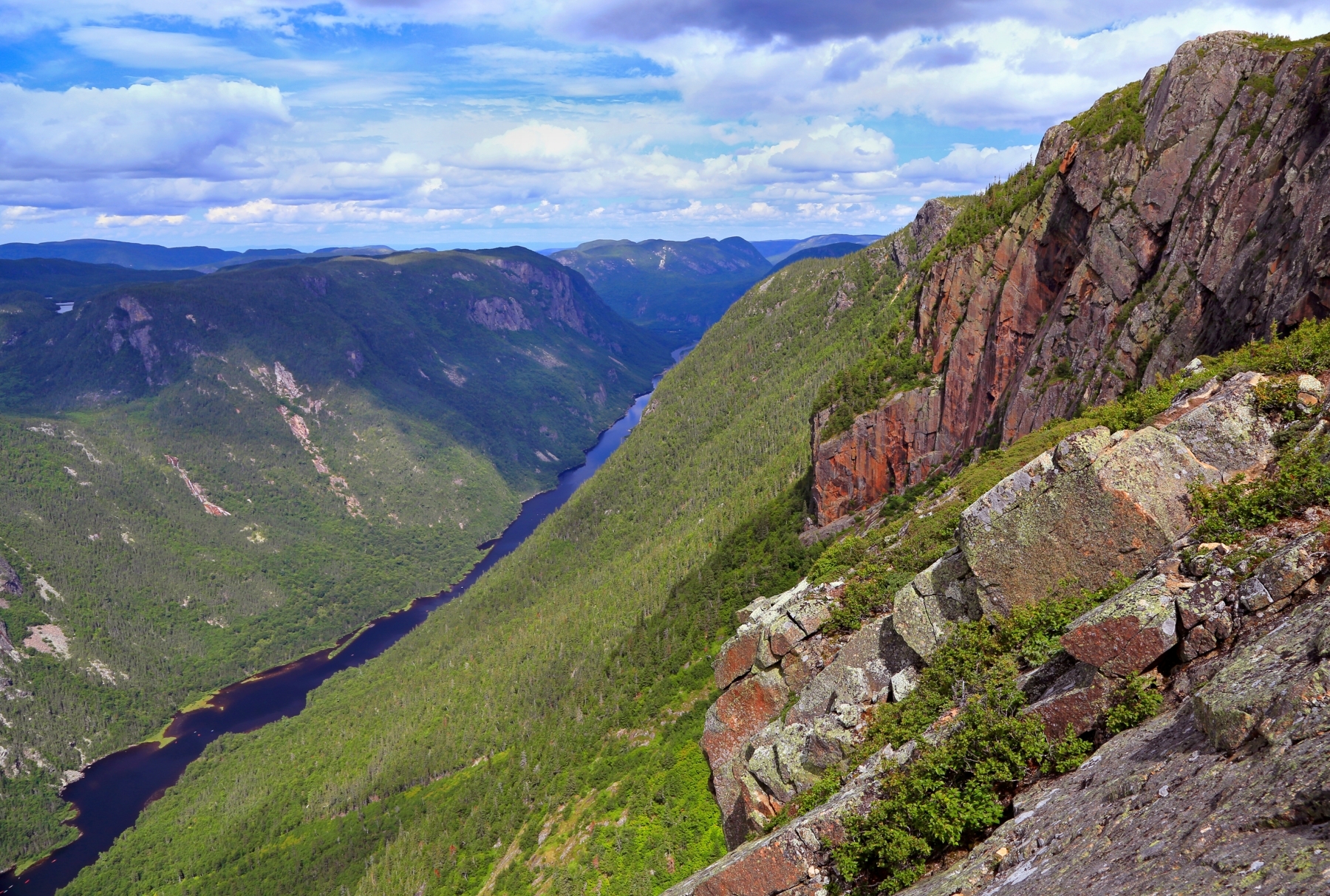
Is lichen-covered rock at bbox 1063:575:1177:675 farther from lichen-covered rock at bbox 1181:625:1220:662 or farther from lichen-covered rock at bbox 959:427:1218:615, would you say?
lichen-covered rock at bbox 959:427:1218:615

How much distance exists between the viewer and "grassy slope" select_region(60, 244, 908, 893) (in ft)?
326

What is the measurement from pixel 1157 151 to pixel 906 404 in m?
34.3

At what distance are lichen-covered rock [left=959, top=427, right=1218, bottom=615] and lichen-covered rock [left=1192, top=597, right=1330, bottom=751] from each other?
8041 millimetres

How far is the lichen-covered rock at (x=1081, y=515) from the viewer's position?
75.0 feet

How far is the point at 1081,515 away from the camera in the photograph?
24.0 meters

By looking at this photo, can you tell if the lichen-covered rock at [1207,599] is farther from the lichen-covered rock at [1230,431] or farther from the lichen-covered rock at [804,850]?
the lichen-covered rock at [804,850]

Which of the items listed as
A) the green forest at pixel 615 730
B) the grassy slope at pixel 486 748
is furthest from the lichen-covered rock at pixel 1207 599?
the grassy slope at pixel 486 748

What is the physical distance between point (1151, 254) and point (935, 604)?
117 ft

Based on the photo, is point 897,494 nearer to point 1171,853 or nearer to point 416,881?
point 1171,853

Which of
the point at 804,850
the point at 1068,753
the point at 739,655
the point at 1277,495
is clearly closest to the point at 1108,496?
the point at 1277,495

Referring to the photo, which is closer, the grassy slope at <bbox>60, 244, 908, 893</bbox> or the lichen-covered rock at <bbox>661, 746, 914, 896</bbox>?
the lichen-covered rock at <bbox>661, 746, 914, 896</bbox>

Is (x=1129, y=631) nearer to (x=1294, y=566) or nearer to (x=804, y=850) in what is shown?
(x=1294, y=566)

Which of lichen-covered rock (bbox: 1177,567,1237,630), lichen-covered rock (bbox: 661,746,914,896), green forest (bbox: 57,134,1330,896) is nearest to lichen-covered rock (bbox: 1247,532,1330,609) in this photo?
lichen-covered rock (bbox: 1177,567,1237,630)

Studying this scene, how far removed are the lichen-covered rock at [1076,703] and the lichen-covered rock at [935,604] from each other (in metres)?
7.87
